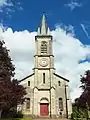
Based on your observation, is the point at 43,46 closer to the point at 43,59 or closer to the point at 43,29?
the point at 43,59

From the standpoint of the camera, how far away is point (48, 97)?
1911 inches

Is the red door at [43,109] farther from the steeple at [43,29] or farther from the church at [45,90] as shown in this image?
the steeple at [43,29]

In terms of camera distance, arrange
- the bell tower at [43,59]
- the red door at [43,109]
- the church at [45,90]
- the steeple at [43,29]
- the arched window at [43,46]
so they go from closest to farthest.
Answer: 1. the church at [45,90]
2. the red door at [43,109]
3. the bell tower at [43,59]
4. the arched window at [43,46]
5. the steeple at [43,29]

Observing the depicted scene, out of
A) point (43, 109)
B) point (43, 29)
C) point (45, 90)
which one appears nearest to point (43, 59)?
point (45, 90)

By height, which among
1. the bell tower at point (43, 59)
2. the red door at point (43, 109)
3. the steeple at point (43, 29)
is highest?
the steeple at point (43, 29)

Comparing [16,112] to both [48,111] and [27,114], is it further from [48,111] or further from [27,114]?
[48,111]

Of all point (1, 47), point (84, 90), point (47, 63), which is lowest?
point (84, 90)

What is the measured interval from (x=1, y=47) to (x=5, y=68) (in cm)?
229

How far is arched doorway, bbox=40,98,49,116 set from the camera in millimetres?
47831

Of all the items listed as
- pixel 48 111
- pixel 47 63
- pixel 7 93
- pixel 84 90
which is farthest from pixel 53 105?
pixel 7 93

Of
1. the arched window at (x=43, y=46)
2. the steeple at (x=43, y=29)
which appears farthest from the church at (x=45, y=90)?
the steeple at (x=43, y=29)

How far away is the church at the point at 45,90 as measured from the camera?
47.3 m

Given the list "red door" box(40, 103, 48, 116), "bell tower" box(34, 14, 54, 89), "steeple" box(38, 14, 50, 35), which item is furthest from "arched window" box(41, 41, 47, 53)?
"red door" box(40, 103, 48, 116)

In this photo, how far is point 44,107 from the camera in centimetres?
4822
